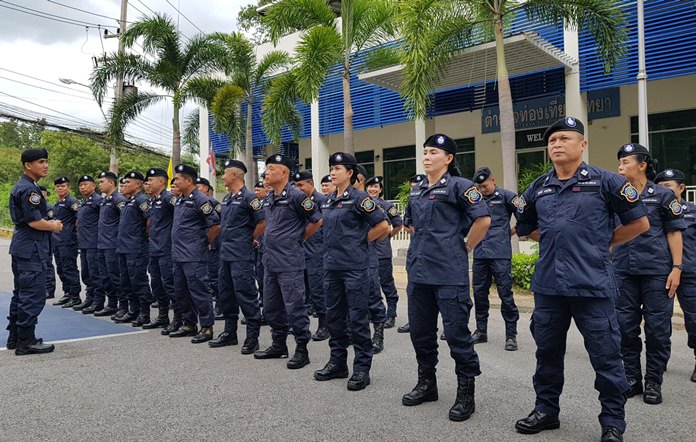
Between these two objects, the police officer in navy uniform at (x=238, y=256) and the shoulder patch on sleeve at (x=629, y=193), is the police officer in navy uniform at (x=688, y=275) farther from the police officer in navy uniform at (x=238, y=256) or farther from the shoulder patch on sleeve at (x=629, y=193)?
the police officer in navy uniform at (x=238, y=256)

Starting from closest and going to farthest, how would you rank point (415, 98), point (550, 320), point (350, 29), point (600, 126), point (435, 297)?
point (550, 320) → point (435, 297) → point (415, 98) → point (350, 29) → point (600, 126)

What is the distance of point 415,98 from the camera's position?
11125 millimetres

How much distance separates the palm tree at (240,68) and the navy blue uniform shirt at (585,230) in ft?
52.4

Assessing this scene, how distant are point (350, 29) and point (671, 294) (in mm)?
11560

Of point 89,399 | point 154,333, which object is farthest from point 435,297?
point 154,333

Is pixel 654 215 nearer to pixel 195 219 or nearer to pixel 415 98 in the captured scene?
pixel 195 219

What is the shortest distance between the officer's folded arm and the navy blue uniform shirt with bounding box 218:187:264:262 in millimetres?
3619

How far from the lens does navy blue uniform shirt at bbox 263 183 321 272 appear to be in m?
5.25

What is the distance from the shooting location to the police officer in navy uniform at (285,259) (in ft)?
17.0

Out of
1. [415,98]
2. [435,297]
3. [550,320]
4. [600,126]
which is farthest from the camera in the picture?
[600,126]

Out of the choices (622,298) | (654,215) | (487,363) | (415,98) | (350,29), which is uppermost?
(350,29)

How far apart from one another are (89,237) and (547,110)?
1288 cm

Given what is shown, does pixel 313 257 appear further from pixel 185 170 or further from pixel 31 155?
pixel 31 155

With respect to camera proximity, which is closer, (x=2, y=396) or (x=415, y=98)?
(x=2, y=396)
